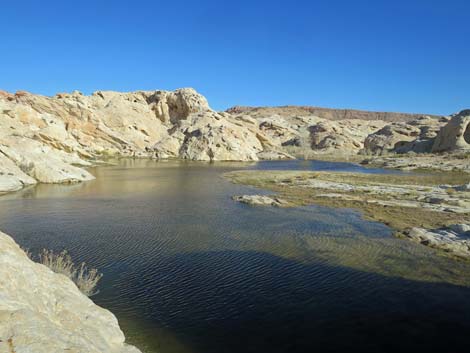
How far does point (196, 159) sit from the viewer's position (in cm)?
7869

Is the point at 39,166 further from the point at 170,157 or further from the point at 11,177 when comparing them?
the point at 170,157

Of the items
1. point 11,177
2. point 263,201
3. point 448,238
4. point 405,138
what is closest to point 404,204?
point 448,238

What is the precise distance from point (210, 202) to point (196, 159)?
52603mm

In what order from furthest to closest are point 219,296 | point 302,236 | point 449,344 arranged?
point 302,236
point 219,296
point 449,344

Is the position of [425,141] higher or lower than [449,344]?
higher

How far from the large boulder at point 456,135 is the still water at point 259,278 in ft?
218

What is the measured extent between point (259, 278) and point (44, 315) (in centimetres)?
757

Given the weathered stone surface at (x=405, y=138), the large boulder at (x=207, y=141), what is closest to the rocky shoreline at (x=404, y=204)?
the large boulder at (x=207, y=141)

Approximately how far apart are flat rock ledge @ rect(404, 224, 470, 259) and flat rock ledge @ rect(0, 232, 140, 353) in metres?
13.9

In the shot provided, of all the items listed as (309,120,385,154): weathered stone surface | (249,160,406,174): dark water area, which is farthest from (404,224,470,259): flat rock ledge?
(309,120,385,154): weathered stone surface

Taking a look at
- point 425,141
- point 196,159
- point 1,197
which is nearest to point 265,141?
point 196,159

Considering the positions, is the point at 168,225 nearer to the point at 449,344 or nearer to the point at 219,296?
the point at 219,296

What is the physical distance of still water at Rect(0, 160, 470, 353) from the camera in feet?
28.3

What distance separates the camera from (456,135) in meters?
76.2
